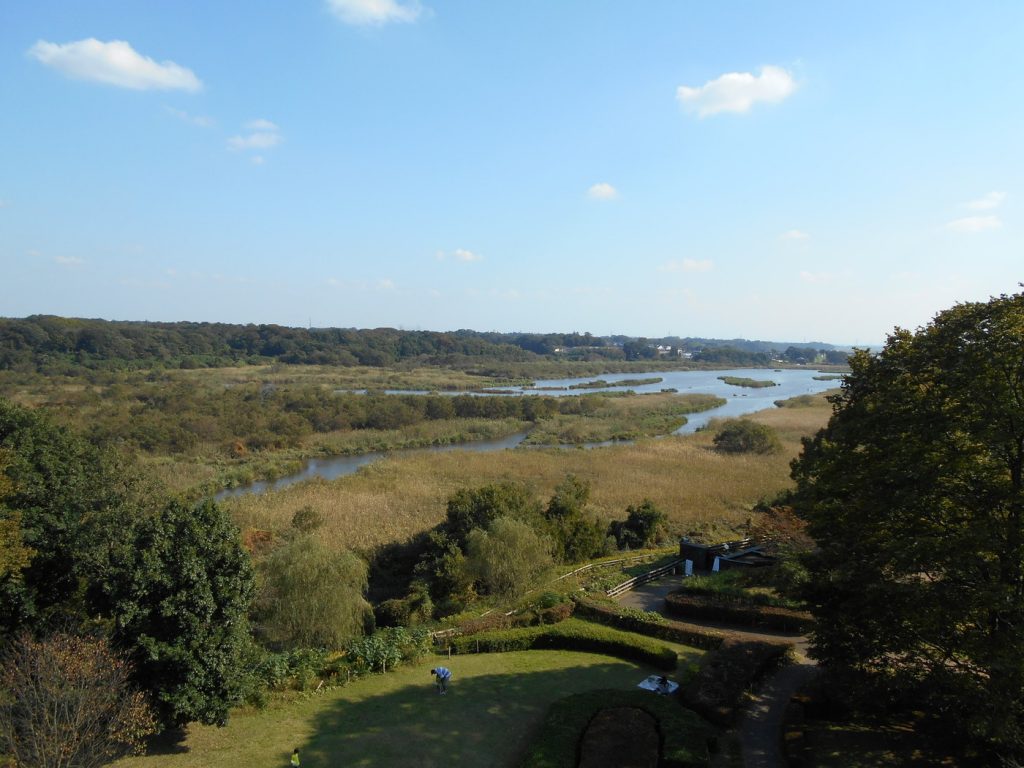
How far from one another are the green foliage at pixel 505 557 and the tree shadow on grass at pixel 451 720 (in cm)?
573

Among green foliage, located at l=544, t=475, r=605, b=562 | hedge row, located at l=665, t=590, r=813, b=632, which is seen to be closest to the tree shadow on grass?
hedge row, located at l=665, t=590, r=813, b=632

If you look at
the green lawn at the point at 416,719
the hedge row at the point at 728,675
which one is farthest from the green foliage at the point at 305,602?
the hedge row at the point at 728,675

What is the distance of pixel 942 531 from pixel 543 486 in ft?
105

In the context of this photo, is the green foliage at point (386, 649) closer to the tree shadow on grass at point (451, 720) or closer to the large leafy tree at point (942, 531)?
the tree shadow on grass at point (451, 720)

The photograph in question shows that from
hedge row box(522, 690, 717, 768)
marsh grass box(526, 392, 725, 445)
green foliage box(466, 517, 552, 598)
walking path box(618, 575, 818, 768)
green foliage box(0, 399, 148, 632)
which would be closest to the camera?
hedge row box(522, 690, 717, 768)

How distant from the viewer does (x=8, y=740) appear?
980 centimetres

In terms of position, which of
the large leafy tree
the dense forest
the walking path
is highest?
the dense forest

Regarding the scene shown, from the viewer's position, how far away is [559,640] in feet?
57.9

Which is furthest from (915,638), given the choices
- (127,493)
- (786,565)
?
(127,493)

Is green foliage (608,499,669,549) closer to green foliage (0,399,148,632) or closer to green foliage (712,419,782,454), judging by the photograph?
green foliage (0,399,148,632)

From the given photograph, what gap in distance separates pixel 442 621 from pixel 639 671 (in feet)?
21.7

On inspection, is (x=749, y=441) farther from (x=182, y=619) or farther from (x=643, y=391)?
(x=643, y=391)

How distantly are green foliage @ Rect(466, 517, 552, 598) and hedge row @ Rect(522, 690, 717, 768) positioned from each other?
787 centimetres

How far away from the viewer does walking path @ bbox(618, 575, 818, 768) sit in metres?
12.1
